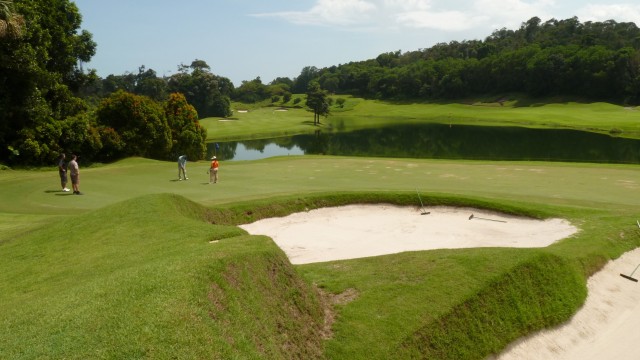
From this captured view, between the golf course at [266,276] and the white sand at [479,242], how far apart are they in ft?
1.31

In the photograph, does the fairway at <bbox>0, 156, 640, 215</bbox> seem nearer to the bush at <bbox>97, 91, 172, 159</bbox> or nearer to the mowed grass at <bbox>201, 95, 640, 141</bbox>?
the bush at <bbox>97, 91, 172, 159</bbox>

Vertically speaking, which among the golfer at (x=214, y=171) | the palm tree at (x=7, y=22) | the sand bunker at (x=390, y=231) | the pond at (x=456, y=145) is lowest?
→ the pond at (x=456, y=145)

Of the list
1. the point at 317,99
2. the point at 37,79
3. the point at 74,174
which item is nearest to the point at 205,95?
the point at 317,99

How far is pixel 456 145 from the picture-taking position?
249ft

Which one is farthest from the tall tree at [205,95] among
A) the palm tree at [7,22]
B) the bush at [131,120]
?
the palm tree at [7,22]

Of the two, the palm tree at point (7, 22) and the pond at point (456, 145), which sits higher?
the palm tree at point (7, 22)

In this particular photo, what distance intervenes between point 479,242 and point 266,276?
38.4 feet

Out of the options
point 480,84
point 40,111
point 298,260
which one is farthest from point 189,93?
point 298,260

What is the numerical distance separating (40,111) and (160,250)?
106ft

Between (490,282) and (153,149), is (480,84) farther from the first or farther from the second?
(490,282)

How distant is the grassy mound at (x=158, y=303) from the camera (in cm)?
673

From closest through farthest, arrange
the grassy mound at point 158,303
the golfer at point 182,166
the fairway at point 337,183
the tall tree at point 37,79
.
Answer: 1. the grassy mound at point 158,303
2. the fairway at point 337,183
3. the golfer at point 182,166
4. the tall tree at point 37,79

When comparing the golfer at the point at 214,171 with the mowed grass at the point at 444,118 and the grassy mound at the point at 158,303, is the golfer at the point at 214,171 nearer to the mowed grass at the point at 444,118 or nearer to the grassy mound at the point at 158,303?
the grassy mound at the point at 158,303

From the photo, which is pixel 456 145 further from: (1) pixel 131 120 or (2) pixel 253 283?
(2) pixel 253 283
